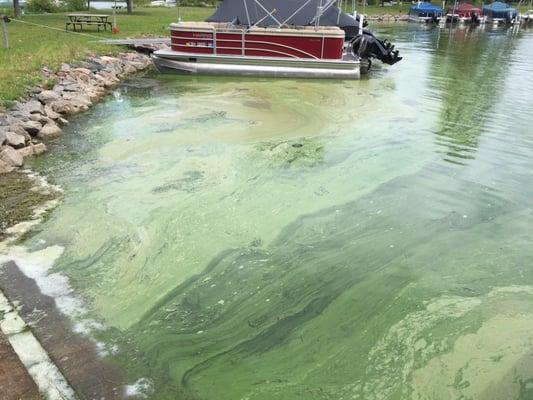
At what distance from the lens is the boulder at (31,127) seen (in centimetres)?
831

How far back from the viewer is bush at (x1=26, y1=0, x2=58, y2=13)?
30681mm

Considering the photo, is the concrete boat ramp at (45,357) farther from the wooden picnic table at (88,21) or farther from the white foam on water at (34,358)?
the wooden picnic table at (88,21)

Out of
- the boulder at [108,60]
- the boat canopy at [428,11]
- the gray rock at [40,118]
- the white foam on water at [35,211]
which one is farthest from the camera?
the boat canopy at [428,11]

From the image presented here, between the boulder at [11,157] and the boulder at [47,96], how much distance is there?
2.98m

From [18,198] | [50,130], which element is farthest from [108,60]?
[18,198]

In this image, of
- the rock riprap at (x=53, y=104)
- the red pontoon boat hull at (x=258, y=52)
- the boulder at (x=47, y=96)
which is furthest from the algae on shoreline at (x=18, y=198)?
the red pontoon boat hull at (x=258, y=52)

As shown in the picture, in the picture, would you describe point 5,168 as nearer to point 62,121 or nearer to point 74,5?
point 62,121

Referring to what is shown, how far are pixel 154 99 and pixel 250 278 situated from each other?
27.0ft

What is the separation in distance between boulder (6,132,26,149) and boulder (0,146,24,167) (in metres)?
0.34

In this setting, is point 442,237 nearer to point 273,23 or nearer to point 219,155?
point 219,155

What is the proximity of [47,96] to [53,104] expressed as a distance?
29 centimetres

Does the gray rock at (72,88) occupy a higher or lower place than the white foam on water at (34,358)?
higher

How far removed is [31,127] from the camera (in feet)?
27.6

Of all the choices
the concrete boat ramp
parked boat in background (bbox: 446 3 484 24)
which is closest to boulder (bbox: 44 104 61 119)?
the concrete boat ramp
